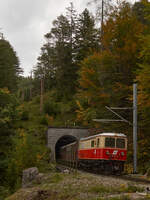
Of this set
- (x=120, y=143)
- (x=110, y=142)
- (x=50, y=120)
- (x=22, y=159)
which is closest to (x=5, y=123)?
(x=22, y=159)

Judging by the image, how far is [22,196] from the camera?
1033 cm

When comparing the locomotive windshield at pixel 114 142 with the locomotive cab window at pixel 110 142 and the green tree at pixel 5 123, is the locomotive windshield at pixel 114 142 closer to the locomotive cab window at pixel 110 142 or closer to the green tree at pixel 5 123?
the locomotive cab window at pixel 110 142

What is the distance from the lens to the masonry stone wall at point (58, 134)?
37.9 meters

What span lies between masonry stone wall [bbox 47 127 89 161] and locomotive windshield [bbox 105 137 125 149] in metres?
17.7

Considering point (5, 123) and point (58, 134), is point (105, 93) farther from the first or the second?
point (58, 134)

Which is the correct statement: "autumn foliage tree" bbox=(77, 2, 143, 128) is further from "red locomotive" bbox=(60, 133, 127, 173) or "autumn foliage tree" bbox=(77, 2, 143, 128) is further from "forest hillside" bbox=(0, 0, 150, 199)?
"red locomotive" bbox=(60, 133, 127, 173)

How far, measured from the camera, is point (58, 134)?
125ft

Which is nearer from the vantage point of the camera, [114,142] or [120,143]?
[114,142]

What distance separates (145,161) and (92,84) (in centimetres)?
864

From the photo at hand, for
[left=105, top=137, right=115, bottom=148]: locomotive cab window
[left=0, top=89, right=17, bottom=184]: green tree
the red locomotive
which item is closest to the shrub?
[left=0, top=89, right=17, bottom=184]: green tree

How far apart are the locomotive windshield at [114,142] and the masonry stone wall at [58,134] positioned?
1774cm

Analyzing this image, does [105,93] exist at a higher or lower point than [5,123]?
higher

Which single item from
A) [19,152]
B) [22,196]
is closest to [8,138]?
[19,152]

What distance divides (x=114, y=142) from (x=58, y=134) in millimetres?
18702
